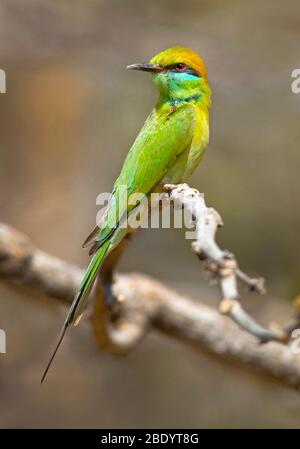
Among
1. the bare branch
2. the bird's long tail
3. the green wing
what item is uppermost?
the green wing

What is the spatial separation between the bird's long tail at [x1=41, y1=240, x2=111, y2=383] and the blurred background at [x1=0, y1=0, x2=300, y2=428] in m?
1.55

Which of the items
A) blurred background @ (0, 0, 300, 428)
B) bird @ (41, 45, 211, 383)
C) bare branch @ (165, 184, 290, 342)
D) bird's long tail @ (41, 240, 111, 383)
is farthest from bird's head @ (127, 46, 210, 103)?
blurred background @ (0, 0, 300, 428)

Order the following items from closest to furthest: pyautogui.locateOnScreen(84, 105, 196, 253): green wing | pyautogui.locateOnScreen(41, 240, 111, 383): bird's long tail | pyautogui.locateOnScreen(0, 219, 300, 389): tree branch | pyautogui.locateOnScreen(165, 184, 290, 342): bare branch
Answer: pyautogui.locateOnScreen(165, 184, 290, 342): bare branch → pyautogui.locateOnScreen(41, 240, 111, 383): bird's long tail → pyautogui.locateOnScreen(84, 105, 196, 253): green wing → pyautogui.locateOnScreen(0, 219, 300, 389): tree branch

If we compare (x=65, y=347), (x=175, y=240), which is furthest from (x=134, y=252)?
(x=65, y=347)

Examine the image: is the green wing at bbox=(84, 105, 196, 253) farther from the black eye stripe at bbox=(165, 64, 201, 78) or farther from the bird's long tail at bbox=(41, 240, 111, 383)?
the bird's long tail at bbox=(41, 240, 111, 383)

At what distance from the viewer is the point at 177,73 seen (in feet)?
7.97

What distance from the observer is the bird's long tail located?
182 cm

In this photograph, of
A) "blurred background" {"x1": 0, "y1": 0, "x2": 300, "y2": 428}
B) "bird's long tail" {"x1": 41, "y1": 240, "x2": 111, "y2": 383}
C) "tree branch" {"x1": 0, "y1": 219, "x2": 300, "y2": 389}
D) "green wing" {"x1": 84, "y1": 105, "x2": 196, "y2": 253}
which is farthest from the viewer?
"blurred background" {"x1": 0, "y1": 0, "x2": 300, "y2": 428}

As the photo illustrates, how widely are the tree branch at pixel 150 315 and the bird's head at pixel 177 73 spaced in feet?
2.14

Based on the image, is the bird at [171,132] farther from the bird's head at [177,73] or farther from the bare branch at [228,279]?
the bare branch at [228,279]

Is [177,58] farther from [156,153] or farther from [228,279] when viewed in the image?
[228,279]

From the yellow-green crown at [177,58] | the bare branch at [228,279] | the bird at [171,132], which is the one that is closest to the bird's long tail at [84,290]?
the bird at [171,132]

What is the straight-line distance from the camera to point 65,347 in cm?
378

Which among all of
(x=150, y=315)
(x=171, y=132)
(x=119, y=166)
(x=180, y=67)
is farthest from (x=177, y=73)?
(x=119, y=166)
